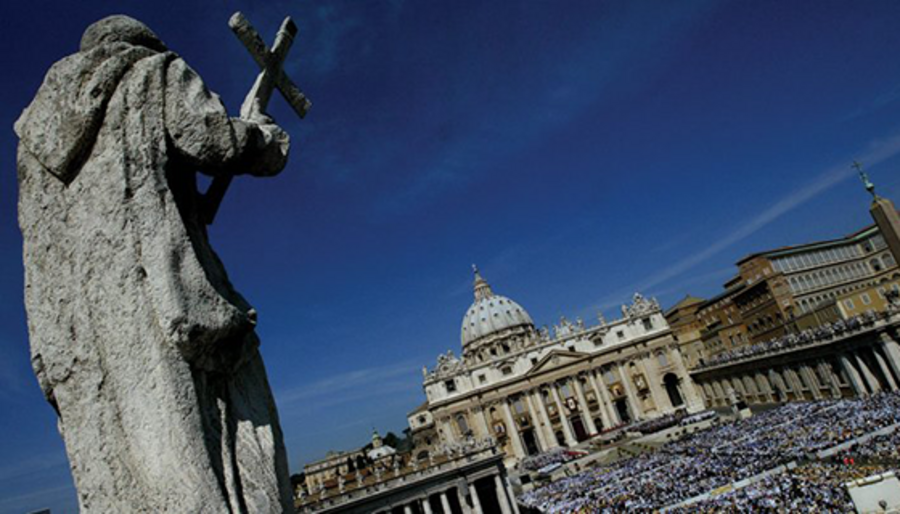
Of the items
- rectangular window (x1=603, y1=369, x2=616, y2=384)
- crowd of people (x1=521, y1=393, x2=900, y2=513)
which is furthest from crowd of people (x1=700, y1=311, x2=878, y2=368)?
rectangular window (x1=603, y1=369, x2=616, y2=384)

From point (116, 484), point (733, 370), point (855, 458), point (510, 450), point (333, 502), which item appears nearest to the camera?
point (116, 484)

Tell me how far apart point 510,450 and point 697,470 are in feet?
177

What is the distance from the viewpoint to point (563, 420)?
79625 millimetres

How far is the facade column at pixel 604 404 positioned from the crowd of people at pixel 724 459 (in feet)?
134

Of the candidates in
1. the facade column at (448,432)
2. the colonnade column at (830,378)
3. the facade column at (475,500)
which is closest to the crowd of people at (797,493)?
the facade column at (475,500)

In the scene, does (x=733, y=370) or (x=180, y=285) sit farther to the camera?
(x=733, y=370)

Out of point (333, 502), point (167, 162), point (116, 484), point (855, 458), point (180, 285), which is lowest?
point (855, 458)

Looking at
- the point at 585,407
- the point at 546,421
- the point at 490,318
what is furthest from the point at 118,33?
the point at 490,318

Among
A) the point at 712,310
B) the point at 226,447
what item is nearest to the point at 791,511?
the point at 226,447

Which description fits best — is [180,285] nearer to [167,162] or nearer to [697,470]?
[167,162]

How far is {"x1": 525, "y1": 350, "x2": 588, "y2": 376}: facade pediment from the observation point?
82.1 meters

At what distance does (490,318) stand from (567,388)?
117 feet

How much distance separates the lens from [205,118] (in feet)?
11.6

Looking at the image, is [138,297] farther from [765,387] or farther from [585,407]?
[585,407]
